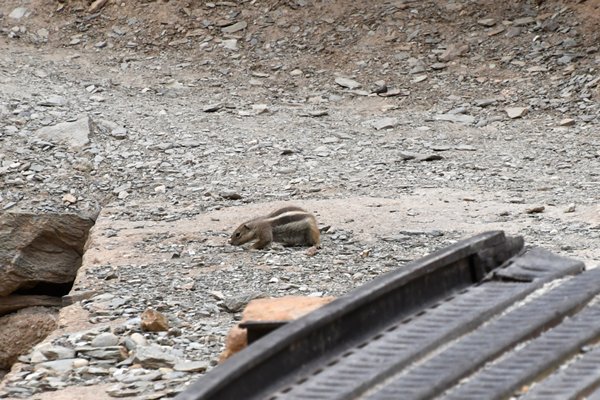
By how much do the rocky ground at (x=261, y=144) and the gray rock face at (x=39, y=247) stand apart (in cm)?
19

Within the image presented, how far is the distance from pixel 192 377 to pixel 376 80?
6674mm

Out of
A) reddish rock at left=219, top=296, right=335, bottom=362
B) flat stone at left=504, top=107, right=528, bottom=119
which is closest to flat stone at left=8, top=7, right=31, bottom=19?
flat stone at left=504, top=107, right=528, bottom=119

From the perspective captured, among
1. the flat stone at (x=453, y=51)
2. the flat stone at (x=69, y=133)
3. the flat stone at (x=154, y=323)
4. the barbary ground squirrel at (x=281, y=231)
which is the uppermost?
the flat stone at (x=453, y=51)

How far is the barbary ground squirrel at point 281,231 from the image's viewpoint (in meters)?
6.82

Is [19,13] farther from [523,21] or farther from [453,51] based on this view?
[523,21]

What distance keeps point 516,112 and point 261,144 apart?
2312mm

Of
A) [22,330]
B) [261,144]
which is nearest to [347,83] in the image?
[261,144]

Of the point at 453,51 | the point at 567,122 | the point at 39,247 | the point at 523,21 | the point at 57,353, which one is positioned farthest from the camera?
the point at 523,21

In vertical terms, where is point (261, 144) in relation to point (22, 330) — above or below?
above

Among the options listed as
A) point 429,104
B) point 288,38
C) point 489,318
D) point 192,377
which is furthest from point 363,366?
point 288,38

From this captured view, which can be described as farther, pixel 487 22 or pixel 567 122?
pixel 487 22

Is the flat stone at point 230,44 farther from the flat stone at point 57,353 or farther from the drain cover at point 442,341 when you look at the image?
the drain cover at point 442,341

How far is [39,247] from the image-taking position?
842 cm

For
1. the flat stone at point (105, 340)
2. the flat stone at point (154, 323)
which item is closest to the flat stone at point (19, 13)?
the flat stone at point (154, 323)
